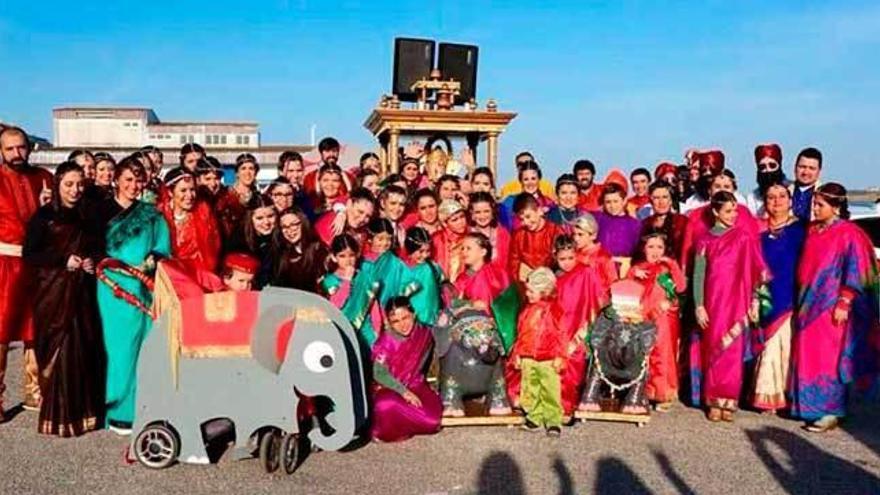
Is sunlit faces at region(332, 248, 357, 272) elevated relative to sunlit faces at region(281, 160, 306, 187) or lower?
lower

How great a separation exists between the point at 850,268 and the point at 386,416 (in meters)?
3.12

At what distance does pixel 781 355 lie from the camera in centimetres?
563

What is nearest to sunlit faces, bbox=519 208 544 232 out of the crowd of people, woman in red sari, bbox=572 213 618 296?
the crowd of people

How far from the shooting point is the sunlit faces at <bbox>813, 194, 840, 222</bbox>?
532 cm

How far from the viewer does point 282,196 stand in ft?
19.1

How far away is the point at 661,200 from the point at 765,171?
84 centimetres

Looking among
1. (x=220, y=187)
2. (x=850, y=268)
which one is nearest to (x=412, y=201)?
(x=220, y=187)

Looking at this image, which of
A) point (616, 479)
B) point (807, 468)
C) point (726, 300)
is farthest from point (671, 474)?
point (726, 300)

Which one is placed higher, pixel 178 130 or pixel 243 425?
pixel 178 130

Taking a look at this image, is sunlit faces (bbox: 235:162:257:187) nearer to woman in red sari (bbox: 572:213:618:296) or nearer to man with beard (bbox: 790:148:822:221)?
woman in red sari (bbox: 572:213:618:296)

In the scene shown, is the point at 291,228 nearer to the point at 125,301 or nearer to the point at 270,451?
the point at 125,301

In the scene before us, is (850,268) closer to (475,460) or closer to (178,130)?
(475,460)

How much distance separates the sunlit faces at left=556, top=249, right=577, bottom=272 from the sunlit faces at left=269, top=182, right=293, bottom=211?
1.94 m

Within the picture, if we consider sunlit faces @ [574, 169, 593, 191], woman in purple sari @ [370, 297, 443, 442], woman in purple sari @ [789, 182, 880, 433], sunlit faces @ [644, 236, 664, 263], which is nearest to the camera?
woman in purple sari @ [370, 297, 443, 442]
